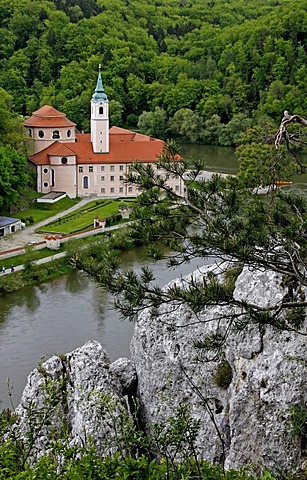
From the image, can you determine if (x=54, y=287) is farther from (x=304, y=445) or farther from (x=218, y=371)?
(x=304, y=445)

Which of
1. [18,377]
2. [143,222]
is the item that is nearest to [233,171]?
[18,377]

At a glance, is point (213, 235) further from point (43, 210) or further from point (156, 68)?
point (156, 68)

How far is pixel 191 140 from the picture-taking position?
50.5 meters

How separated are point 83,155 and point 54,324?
637 inches

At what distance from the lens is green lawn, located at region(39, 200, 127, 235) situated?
84.0 ft

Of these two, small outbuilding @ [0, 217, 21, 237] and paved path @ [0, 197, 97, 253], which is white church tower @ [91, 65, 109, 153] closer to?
paved path @ [0, 197, 97, 253]

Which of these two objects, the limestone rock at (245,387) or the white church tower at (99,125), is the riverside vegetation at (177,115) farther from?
the white church tower at (99,125)

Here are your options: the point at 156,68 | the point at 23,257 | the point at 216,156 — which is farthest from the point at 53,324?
the point at 156,68

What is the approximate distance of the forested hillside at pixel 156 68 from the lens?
51.7 metres

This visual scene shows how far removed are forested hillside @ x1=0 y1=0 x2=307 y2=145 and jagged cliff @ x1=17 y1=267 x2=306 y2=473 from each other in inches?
1543

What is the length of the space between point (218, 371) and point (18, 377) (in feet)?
20.3

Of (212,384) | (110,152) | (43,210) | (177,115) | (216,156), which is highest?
(212,384)

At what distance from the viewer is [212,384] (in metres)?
9.10

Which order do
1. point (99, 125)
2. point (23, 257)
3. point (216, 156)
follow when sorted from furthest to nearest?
point (216, 156) → point (99, 125) → point (23, 257)
